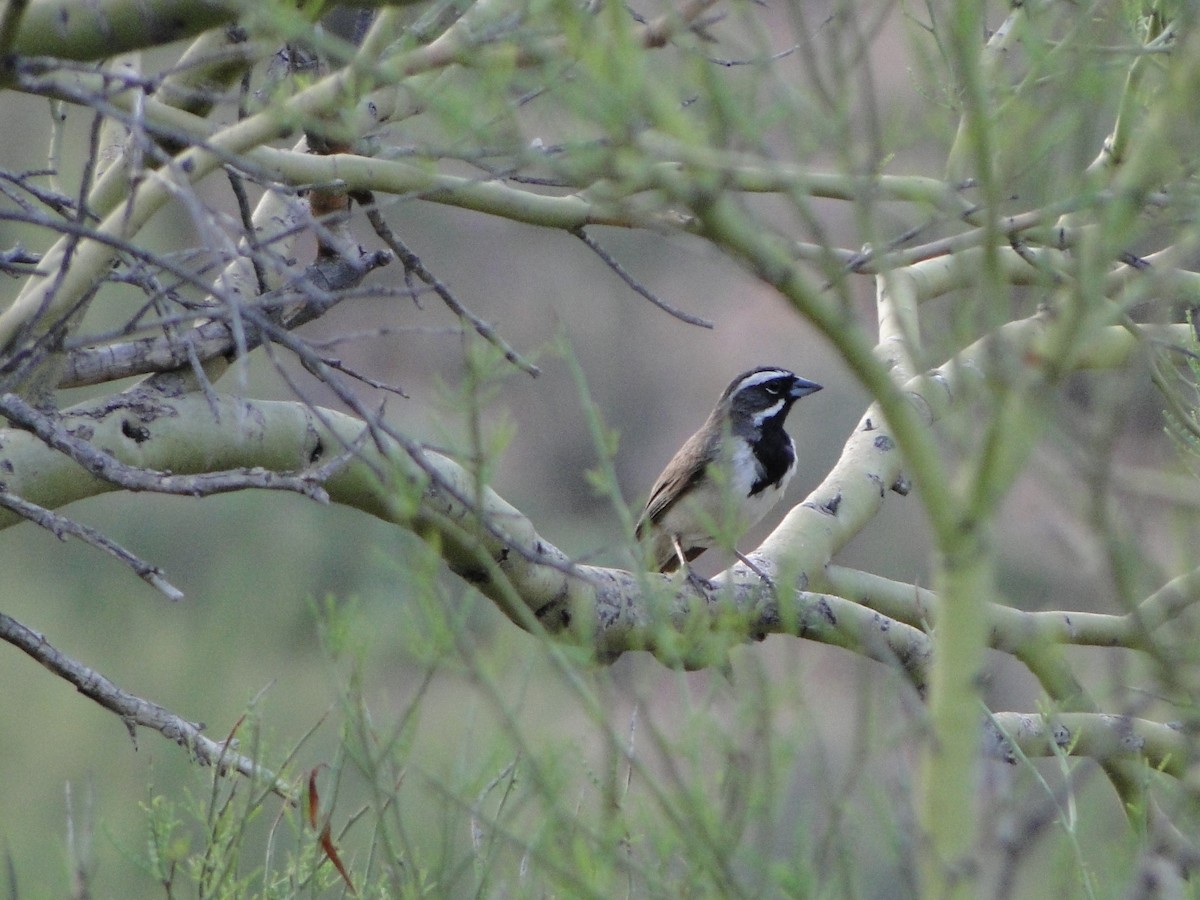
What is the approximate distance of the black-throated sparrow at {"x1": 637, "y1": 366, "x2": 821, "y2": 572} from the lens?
18.4 ft

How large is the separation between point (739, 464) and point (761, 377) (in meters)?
0.54

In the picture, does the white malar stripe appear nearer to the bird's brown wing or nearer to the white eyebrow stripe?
the white eyebrow stripe

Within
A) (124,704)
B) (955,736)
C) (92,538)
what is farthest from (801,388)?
(955,736)

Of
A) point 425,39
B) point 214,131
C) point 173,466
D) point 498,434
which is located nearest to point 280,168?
point 214,131

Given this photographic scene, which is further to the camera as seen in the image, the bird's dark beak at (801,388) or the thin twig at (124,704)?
Result: the bird's dark beak at (801,388)

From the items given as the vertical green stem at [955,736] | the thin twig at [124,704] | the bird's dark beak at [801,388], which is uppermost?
the bird's dark beak at [801,388]

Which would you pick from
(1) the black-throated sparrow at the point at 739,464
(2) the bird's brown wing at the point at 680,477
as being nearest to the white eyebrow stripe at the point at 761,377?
(1) the black-throated sparrow at the point at 739,464

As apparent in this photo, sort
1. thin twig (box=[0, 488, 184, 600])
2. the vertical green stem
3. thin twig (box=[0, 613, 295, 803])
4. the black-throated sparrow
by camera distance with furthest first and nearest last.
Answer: the black-throated sparrow, thin twig (box=[0, 613, 295, 803]), thin twig (box=[0, 488, 184, 600]), the vertical green stem

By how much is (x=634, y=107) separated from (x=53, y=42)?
114 cm

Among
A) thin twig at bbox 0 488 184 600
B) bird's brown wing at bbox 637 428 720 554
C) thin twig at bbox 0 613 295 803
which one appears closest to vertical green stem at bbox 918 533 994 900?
thin twig at bbox 0 488 184 600

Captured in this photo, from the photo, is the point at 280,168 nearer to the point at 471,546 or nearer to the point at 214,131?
the point at 214,131

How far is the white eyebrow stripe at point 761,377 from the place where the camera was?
596 centimetres

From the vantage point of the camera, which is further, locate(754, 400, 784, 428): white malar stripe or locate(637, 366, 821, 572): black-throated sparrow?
locate(754, 400, 784, 428): white malar stripe

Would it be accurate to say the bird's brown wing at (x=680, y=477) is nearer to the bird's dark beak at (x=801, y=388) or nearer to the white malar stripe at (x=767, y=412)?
the white malar stripe at (x=767, y=412)
